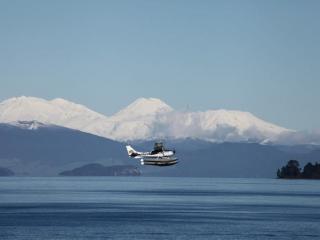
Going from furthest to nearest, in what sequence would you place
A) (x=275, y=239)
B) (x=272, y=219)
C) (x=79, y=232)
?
(x=272, y=219), (x=79, y=232), (x=275, y=239)

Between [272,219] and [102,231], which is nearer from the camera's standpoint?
[102,231]

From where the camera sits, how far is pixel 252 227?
175375 mm

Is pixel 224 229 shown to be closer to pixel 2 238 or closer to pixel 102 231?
pixel 102 231

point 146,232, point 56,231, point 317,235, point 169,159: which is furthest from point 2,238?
point 317,235

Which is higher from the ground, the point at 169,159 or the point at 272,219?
the point at 169,159

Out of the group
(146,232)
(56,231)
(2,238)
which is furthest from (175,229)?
(2,238)

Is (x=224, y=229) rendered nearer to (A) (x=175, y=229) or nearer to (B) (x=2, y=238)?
(A) (x=175, y=229)

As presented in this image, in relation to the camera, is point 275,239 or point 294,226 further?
point 294,226

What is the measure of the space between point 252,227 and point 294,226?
8093 millimetres

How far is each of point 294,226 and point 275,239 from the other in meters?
24.3

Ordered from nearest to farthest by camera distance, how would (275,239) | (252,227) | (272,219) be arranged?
1. (275,239)
2. (252,227)
3. (272,219)

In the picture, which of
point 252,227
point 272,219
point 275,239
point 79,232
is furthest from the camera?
point 272,219

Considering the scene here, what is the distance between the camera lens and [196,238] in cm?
15612

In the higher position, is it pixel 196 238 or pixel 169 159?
pixel 169 159
